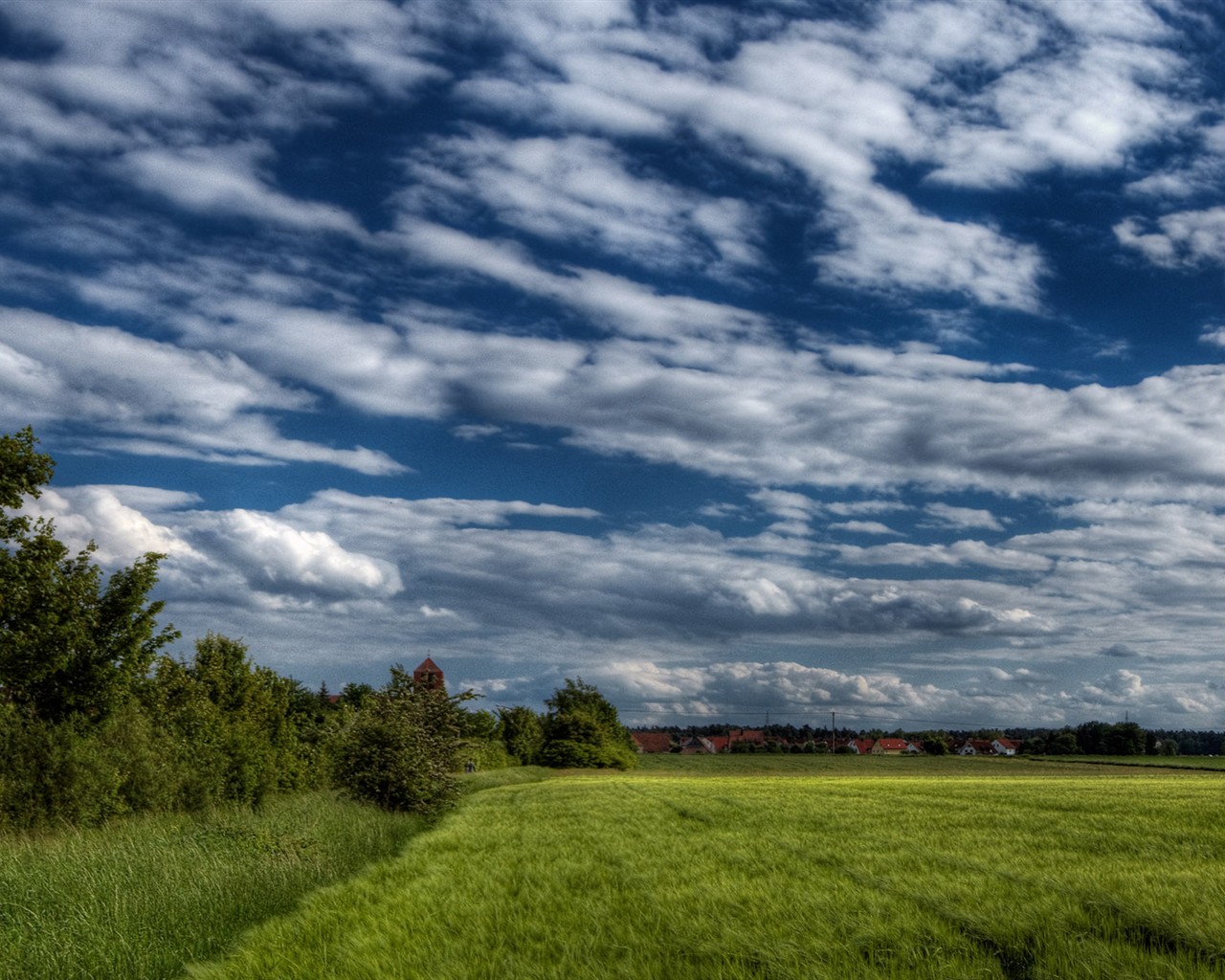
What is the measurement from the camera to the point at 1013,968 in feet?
26.7

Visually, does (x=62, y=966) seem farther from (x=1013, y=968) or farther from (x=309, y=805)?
(x=309, y=805)

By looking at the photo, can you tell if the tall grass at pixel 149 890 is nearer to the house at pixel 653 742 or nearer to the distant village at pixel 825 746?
the distant village at pixel 825 746

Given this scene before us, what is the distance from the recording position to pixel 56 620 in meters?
24.0

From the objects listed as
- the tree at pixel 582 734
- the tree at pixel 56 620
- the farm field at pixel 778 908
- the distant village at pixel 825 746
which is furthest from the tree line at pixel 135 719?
the distant village at pixel 825 746

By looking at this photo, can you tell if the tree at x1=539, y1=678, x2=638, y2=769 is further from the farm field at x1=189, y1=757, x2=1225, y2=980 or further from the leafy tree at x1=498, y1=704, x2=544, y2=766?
the farm field at x1=189, y1=757, x2=1225, y2=980

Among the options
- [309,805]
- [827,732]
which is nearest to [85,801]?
[309,805]

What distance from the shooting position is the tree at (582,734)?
319 ft

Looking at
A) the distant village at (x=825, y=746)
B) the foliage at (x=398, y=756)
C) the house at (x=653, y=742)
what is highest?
the foliage at (x=398, y=756)

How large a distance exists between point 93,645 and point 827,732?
179586 mm

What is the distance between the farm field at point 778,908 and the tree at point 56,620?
1054 cm

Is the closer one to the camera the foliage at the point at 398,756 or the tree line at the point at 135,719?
the tree line at the point at 135,719

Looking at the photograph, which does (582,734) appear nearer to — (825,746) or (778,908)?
(825,746)

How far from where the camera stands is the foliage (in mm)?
30969

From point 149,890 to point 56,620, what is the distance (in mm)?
13510
